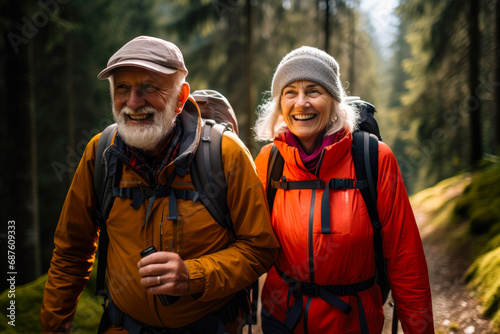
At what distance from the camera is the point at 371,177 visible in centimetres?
224

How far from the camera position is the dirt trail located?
413 cm

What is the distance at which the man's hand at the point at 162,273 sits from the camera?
170 centimetres

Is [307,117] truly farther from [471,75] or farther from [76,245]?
[471,75]

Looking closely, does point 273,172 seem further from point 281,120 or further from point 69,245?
point 69,245

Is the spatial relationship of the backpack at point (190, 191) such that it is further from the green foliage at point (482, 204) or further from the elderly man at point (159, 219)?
the green foliage at point (482, 204)

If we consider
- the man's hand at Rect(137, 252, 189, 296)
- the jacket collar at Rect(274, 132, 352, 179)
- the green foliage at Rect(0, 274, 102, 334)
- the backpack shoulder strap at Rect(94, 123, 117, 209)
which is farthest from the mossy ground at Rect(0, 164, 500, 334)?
the jacket collar at Rect(274, 132, 352, 179)

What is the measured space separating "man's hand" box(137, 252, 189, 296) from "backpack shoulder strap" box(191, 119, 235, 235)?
16.7 inches

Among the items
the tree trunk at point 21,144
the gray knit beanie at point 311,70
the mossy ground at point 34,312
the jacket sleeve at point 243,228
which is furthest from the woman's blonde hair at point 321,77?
the tree trunk at point 21,144

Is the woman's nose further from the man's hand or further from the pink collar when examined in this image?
the man's hand

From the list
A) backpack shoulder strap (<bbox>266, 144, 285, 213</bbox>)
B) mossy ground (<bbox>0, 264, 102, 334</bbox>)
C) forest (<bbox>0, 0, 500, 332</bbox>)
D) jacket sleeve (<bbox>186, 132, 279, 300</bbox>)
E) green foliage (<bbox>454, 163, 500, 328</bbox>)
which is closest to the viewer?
jacket sleeve (<bbox>186, 132, 279, 300</bbox>)

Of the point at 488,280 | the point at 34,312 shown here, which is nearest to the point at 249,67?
the point at 488,280

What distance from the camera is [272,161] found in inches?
104

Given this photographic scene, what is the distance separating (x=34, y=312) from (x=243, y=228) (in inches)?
121

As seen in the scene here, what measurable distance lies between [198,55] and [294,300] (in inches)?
502
